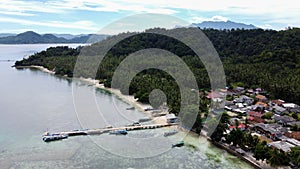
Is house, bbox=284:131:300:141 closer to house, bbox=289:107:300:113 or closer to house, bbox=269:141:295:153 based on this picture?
house, bbox=269:141:295:153

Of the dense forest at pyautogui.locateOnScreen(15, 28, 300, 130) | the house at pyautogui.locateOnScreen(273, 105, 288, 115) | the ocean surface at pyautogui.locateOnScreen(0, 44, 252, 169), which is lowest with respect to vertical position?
the ocean surface at pyautogui.locateOnScreen(0, 44, 252, 169)

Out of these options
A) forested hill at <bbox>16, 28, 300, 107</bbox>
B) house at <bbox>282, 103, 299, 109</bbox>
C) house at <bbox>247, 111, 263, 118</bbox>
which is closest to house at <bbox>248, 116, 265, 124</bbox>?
house at <bbox>247, 111, 263, 118</bbox>

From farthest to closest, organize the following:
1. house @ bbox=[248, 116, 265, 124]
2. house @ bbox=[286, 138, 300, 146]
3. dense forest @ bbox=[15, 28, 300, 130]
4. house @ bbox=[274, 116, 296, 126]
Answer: dense forest @ bbox=[15, 28, 300, 130], house @ bbox=[248, 116, 265, 124], house @ bbox=[274, 116, 296, 126], house @ bbox=[286, 138, 300, 146]

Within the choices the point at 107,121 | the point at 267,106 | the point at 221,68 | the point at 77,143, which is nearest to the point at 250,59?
the point at 221,68

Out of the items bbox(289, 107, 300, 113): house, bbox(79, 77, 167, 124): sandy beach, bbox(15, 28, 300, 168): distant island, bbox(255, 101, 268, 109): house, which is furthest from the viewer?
bbox(255, 101, 268, 109): house

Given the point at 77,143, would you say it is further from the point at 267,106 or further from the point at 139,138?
the point at 267,106

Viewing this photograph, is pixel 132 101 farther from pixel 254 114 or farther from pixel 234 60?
pixel 234 60

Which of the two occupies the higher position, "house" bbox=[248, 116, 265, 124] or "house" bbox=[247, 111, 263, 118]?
"house" bbox=[247, 111, 263, 118]

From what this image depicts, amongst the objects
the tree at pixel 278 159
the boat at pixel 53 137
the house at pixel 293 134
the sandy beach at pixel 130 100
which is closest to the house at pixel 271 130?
the house at pixel 293 134

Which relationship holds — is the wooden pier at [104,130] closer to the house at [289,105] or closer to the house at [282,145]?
the house at [282,145]
